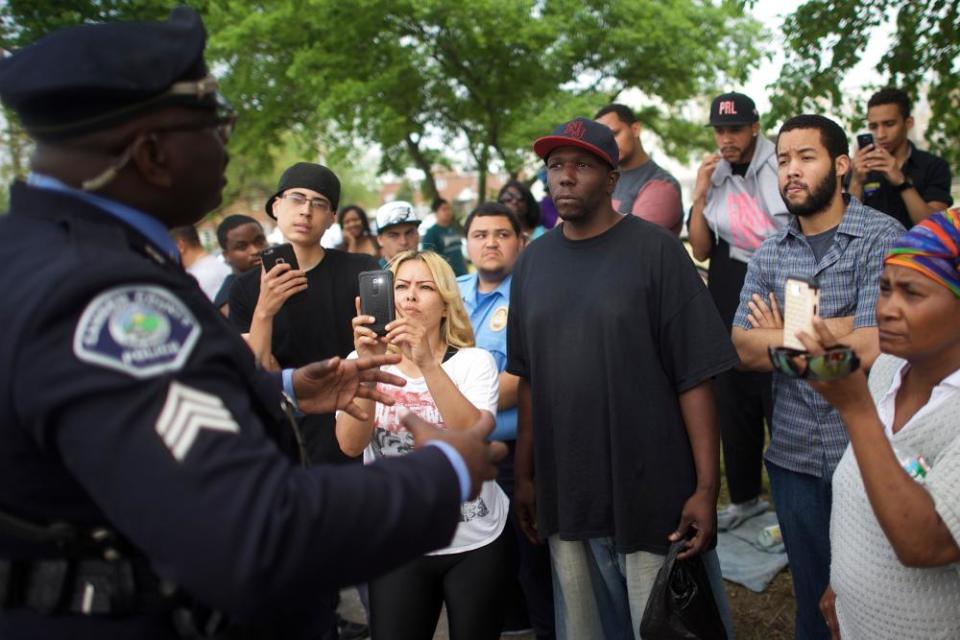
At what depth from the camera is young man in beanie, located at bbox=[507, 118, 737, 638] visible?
2.75 metres

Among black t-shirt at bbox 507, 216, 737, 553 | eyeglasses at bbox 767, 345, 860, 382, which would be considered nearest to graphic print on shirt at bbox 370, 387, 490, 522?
black t-shirt at bbox 507, 216, 737, 553

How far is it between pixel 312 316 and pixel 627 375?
183cm

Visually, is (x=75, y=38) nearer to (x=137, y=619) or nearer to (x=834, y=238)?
(x=137, y=619)

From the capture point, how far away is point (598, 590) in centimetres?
305

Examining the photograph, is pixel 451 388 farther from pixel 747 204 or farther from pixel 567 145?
pixel 747 204

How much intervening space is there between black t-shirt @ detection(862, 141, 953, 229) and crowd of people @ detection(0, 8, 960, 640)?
2 centimetres

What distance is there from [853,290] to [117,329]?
8.56 feet

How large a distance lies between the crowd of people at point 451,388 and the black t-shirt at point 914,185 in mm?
19

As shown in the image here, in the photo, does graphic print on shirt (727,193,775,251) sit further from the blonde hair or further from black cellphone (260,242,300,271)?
black cellphone (260,242,300,271)

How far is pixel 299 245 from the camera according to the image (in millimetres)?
4078

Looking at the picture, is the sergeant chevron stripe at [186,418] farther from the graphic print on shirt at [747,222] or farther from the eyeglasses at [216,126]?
the graphic print on shirt at [747,222]

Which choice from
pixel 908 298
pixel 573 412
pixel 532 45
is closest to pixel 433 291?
pixel 573 412

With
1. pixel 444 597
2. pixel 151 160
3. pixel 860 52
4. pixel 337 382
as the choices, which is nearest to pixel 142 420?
pixel 151 160

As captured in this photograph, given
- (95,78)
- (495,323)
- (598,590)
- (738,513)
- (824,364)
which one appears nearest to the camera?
(95,78)
